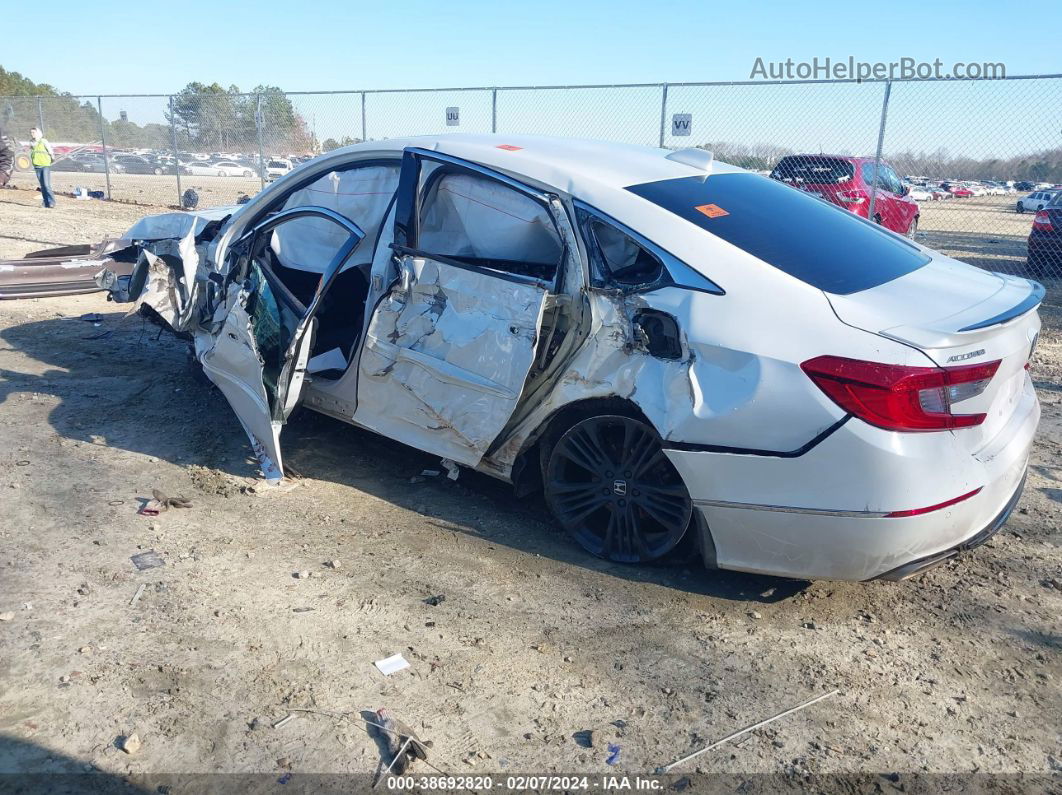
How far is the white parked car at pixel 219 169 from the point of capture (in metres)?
20.6

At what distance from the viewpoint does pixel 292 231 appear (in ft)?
17.3

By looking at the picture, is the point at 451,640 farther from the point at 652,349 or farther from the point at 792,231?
the point at 792,231

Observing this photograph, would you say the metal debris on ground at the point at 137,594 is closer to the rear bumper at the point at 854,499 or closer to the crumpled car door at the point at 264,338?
the crumpled car door at the point at 264,338

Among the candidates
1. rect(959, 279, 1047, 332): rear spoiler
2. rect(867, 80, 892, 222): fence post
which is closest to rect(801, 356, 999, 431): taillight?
rect(959, 279, 1047, 332): rear spoiler

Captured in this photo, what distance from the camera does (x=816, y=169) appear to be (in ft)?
36.3

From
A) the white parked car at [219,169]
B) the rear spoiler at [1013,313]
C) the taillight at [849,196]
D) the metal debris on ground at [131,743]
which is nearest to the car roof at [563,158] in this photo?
the rear spoiler at [1013,313]

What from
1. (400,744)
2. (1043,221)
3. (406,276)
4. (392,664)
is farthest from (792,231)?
(1043,221)

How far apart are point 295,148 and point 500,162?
14570 millimetres

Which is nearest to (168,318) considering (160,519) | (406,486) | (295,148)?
(160,519)

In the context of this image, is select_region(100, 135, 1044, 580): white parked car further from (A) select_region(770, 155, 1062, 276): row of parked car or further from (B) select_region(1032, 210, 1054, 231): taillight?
(B) select_region(1032, 210, 1054, 231): taillight

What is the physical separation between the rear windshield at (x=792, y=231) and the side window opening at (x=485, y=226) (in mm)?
464

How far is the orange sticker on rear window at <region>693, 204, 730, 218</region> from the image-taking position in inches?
149

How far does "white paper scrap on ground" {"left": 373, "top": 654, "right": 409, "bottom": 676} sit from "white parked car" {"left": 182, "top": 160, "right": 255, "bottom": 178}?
18.8m

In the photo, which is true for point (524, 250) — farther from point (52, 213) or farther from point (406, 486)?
point (52, 213)
